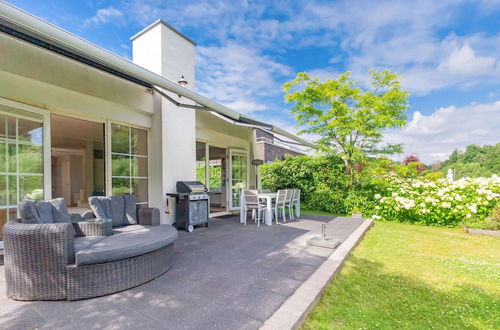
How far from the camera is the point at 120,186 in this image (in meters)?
5.03

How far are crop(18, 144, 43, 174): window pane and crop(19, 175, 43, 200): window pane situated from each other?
107mm

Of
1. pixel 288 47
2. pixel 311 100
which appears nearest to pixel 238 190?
pixel 311 100

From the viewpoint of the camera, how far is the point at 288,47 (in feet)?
28.8

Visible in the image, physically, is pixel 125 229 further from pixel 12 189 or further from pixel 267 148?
pixel 267 148

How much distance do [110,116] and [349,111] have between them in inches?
259

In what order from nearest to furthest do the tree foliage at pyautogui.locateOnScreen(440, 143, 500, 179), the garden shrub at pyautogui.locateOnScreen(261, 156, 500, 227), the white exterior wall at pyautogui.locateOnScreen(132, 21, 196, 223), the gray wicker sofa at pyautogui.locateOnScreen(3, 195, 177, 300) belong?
the gray wicker sofa at pyautogui.locateOnScreen(3, 195, 177, 300) → the white exterior wall at pyautogui.locateOnScreen(132, 21, 196, 223) → the garden shrub at pyautogui.locateOnScreen(261, 156, 500, 227) → the tree foliage at pyautogui.locateOnScreen(440, 143, 500, 179)

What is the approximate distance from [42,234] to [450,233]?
24.8ft

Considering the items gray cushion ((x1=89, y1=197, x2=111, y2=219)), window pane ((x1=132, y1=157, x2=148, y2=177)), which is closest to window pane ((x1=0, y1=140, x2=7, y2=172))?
gray cushion ((x1=89, y1=197, x2=111, y2=219))

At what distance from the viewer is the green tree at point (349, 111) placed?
7.18m

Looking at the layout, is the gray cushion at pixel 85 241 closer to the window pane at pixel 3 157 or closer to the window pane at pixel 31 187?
the window pane at pixel 31 187

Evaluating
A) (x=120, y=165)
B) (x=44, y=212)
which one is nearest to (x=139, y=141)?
(x=120, y=165)

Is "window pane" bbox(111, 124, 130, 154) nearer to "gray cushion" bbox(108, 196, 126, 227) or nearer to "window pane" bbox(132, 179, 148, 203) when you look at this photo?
"window pane" bbox(132, 179, 148, 203)

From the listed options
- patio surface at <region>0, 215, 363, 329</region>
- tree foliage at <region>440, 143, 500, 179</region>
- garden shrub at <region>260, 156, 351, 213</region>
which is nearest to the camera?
patio surface at <region>0, 215, 363, 329</region>

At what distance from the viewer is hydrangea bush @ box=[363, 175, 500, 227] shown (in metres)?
6.02
